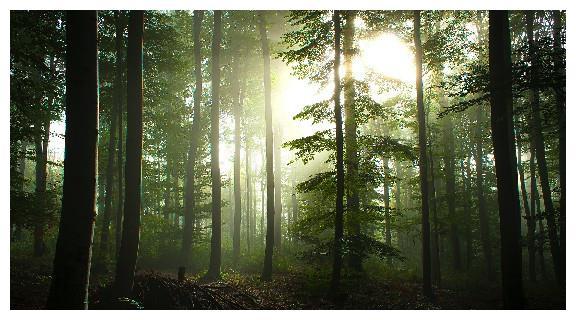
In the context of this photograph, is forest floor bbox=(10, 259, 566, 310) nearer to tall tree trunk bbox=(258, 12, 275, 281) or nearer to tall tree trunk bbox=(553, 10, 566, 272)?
tall tree trunk bbox=(258, 12, 275, 281)

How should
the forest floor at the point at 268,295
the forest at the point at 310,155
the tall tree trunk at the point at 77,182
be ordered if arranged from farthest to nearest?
the forest floor at the point at 268,295 < the forest at the point at 310,155 < the tall tree trunk at the point at 77,182

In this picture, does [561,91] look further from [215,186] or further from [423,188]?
[215,186]

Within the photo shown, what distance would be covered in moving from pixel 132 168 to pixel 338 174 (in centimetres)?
522

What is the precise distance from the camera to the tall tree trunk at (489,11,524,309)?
24.7ft

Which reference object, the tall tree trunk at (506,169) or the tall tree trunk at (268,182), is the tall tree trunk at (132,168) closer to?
the tall tree trunk at (268,182)

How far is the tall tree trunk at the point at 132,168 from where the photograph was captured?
8.52m

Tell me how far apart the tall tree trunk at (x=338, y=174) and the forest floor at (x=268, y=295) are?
1.56ft

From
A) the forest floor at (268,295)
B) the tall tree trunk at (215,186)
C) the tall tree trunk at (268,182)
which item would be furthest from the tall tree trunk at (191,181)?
the forest floor at (268,295)

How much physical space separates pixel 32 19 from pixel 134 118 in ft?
12.2

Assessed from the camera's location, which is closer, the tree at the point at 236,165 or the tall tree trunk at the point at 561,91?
the tall tree trunk at the point at 561,91

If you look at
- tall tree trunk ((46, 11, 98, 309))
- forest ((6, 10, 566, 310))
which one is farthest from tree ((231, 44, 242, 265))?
tall tree trunk ((46, 11, 98, 309))

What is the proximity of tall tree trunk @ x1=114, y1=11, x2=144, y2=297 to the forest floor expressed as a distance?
57 centimetres

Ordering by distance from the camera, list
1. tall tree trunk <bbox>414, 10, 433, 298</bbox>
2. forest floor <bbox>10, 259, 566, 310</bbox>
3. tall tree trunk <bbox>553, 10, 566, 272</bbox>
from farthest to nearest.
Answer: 1. tall tree trunk <bbox>414, 10, 433, 298</bbox>
2. forest floor <bbox>10, 259, 566, 310</bbox>
3. tall tree trunk <bbox>553, 10, 566, 272</bbox>
